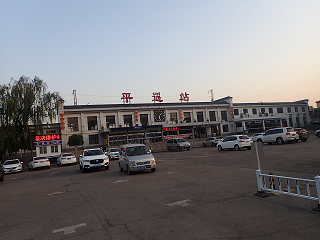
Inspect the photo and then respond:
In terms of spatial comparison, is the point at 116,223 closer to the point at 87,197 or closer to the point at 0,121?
the point at 87,197

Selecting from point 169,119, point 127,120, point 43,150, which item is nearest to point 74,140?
point 43,150

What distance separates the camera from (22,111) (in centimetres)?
3306

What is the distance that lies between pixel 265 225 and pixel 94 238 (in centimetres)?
370

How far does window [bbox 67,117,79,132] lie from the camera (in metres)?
46.1

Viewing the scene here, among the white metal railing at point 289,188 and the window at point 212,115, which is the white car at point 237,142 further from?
the window at point 212,115

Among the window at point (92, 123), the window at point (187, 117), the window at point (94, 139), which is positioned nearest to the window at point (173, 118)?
the window at point (187, 117)

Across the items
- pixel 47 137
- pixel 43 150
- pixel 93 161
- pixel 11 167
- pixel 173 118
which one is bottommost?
pixel 11 167

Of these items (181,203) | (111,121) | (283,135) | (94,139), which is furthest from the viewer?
(111,121)

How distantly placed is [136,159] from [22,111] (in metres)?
26.3

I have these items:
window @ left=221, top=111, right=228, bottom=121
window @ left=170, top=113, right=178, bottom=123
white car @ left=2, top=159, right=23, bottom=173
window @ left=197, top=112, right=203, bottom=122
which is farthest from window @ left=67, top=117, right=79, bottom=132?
window @ left=221, top=111, right=228, bottom=121

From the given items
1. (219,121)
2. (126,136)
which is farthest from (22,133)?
(219,121)

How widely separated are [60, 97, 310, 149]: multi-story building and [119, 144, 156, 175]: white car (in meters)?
30.7

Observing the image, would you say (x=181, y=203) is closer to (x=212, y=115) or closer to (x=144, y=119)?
(x=144, y=119)

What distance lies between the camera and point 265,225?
5094 mm
